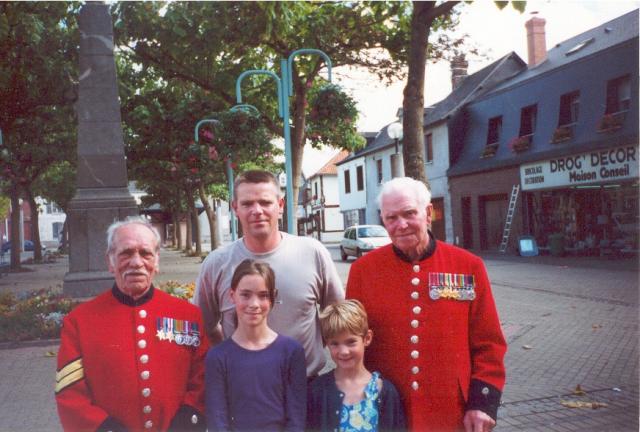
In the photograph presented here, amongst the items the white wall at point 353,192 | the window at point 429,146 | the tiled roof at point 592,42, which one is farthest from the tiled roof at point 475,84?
the white wall at point 353,192

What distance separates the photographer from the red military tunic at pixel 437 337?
3.10 meters

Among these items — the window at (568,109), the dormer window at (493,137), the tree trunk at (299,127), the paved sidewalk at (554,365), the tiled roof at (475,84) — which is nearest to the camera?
the paved sidewalk at (554,365)

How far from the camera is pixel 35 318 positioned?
9.71m

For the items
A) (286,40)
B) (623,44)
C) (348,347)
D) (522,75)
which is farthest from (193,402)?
(522,75)

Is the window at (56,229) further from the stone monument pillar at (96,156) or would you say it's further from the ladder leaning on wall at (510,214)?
the stone monument pillar at (96,156)

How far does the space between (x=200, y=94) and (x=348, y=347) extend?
2013cm

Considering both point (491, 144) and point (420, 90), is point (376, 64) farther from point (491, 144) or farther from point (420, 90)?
point (491, 144)

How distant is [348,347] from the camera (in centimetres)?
299

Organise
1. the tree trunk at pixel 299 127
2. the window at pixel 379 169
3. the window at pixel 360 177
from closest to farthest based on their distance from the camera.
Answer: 1. the tree trunk at pixel 299 127
2. the window at pixel 379 169
3. the window at pixel 360 177

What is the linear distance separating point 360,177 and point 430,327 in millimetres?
43891

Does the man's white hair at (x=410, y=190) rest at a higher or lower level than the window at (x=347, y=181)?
lower

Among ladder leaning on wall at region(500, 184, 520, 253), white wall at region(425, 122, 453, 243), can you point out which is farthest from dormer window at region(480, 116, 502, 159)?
white wall at region(425, 122, 453, 243)

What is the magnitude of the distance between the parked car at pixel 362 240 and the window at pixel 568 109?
840 cm

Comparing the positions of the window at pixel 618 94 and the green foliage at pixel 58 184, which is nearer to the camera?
the window at pixel 618 94
